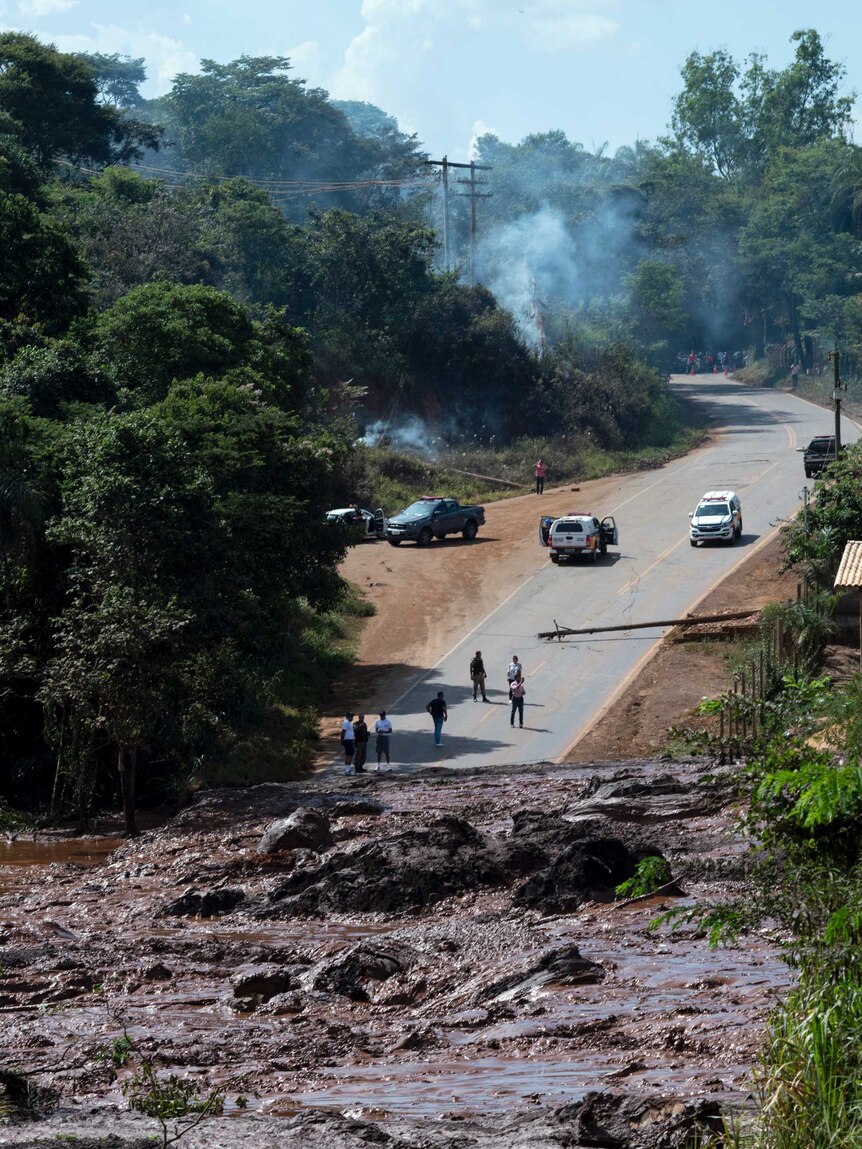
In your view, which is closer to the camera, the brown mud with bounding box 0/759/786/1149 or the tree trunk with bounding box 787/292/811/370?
the brown mud with bounding box 0/759/786/1149

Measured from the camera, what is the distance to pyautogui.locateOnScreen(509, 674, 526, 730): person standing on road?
116ft

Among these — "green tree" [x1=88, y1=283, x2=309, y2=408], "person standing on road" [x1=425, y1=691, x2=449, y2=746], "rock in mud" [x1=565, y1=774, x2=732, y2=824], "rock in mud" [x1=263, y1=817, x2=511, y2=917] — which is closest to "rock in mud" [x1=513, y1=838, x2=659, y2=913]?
"rock in mud" [x1=263, y1=817, x2=511, y2=917]

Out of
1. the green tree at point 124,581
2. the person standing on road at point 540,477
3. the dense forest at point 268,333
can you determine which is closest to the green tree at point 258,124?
the dense forest at point 268,333

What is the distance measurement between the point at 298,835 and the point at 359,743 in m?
7.80

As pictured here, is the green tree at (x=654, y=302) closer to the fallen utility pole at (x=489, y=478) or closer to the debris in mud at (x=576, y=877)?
the fallen utility pole at (x=489, y=478)

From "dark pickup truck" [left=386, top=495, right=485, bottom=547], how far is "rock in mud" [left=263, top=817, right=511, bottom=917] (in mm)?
31626

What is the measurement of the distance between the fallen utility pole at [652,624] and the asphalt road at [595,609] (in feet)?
0.73

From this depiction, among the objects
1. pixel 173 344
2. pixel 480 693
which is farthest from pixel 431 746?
pixel 173 344

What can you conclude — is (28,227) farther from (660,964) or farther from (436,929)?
(660,964)

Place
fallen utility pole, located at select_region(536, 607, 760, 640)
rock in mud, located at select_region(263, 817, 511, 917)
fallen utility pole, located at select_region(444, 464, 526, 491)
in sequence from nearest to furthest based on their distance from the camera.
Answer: rock in mud, located at select_region(263, 817, 511, 917), fallen utility pole, located at select_region(536, 607, 760, 640), fallen utility pole, located at select_region(444, 464, 526, 491)

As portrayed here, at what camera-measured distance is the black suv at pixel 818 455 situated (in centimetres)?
6034

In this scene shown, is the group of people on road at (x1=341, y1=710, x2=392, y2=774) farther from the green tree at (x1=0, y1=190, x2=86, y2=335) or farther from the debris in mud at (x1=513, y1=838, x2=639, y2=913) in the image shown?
the green tree at (x1=0, y1=190, x2=86, y2=335)

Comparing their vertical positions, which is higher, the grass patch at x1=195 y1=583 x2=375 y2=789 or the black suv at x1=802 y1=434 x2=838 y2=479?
the black suv at x1=802 y1=434 x2=838 y2=479

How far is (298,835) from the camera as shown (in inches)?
967
